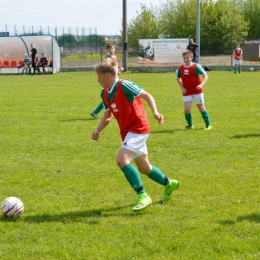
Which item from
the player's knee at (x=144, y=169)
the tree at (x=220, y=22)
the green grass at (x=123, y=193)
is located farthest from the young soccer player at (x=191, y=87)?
the tree at (x=220, y=22)

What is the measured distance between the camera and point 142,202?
17.0 ft

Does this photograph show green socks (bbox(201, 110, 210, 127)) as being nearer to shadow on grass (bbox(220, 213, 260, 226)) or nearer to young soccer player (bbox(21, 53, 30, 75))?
shadow on grass (bbox(220, 213, 260, 226))

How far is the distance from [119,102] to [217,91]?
1323cm

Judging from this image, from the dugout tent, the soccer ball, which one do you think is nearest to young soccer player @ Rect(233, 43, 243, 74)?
the dugout tent

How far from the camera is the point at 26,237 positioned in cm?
457

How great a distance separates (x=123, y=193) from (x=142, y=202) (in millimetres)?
758

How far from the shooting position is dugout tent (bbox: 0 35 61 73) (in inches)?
1340

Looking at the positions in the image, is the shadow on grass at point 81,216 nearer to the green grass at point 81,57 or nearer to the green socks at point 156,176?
the green socks at point 156,176

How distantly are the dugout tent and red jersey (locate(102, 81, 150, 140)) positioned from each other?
29224mm

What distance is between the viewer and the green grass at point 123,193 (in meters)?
4.30

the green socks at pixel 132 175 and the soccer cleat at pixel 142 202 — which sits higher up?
the green socks at pixel 132 175

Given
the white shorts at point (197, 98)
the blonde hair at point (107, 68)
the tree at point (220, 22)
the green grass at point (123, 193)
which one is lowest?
the green grass at point (123, 193)

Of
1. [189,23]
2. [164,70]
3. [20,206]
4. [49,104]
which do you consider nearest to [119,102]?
[20,206]

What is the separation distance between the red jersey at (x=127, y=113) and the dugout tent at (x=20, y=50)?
95.9ft
